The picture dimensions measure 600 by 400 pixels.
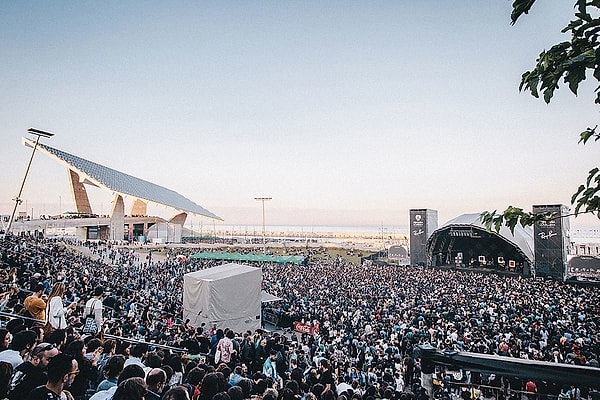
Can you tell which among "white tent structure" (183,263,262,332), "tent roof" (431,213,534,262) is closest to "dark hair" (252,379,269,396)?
"white tent structure" (183,263,262,332)

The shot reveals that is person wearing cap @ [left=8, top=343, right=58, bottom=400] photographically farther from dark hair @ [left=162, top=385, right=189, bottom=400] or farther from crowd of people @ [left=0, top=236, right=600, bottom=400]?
dark hair @ [left=162, top=385, right=189, bottom=400]

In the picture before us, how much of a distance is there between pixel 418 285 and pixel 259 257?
1656cm

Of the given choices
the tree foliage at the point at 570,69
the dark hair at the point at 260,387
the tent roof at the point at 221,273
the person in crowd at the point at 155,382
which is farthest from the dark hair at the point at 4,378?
the tent roof at the point at 221,273

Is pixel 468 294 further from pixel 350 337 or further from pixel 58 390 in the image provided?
pixel 58 390

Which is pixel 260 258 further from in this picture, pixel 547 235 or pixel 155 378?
pixel 155 378

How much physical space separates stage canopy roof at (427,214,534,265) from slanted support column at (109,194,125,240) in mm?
38249

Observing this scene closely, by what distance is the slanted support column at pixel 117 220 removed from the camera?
2003 inches

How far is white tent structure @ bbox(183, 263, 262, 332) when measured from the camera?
529 inches

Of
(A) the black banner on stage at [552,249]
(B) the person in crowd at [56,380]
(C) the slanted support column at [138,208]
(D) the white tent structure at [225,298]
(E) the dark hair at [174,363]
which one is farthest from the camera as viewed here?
(C) the slanted support column at [138,208]

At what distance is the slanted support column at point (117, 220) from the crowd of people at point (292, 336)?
25551 millimetres

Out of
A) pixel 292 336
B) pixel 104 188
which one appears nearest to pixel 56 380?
pixel 292 336

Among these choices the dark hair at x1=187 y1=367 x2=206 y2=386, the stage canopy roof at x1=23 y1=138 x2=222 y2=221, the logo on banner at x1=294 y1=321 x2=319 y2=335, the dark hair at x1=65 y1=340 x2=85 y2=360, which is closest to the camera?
the dark hair at x1=65 y1=340 x2=85 y2=360

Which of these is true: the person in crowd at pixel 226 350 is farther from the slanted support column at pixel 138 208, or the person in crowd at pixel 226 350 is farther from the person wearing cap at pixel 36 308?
the slanted support column at pixel 138 208

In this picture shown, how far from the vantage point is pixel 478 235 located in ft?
101
